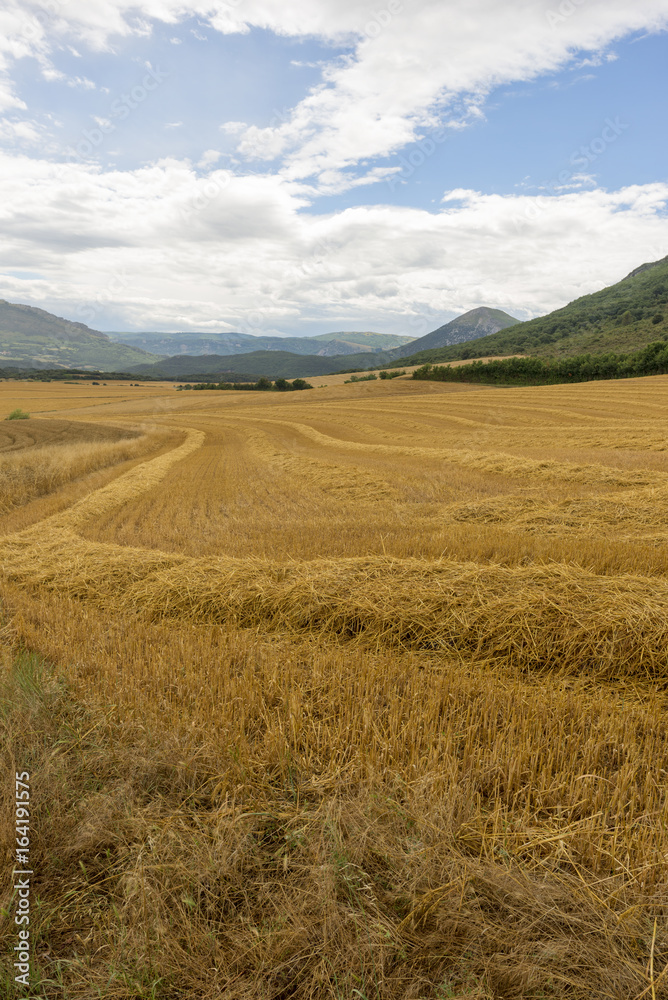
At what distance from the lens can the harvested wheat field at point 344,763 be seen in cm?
225

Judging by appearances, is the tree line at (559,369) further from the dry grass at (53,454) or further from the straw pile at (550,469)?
the dry grass at (53,454)

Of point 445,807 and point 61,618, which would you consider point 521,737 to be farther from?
point 61,618

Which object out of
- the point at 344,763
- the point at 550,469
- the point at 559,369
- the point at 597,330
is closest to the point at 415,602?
the point at 344,763

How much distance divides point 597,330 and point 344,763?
147 m

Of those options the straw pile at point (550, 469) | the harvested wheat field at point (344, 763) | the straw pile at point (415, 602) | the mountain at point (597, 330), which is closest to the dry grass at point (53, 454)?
the harvested wheat field at point (344, 763)

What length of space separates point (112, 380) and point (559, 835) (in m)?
158

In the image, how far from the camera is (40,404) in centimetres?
7588

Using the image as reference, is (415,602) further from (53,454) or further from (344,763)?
(53,454)

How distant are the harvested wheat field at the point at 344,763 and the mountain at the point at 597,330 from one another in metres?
106

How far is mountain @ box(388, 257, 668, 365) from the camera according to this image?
4092 inches

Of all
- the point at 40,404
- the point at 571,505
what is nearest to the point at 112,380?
the point at 40,404

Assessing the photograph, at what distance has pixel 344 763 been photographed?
3.47 metres

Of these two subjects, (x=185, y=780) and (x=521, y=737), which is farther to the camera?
(x=521, y=737)

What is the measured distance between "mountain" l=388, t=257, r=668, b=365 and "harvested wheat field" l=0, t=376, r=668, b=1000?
106068mm
